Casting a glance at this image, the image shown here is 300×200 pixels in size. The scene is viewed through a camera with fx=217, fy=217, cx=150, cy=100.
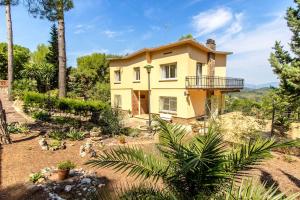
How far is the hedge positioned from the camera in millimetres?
17297

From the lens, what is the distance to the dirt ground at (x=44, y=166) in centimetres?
719

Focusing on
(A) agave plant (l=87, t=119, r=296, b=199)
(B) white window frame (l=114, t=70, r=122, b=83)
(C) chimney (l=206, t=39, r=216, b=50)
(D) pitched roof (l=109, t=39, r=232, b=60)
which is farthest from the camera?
(B) white window frame (l=114, t=70, r=122, b=83)

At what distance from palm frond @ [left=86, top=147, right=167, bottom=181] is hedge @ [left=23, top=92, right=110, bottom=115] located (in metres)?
13.5

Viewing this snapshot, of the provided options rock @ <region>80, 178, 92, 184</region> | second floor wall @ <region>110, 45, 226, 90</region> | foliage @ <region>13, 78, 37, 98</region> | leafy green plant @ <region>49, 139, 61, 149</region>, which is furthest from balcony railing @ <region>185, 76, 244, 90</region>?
foliage @ <region>13, 78, 37, 98</region>

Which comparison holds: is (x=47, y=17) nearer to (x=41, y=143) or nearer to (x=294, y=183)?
(x=41, y=143)

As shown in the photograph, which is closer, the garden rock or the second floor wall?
the garden rock

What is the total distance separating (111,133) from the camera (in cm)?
1409

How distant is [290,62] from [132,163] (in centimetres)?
1573

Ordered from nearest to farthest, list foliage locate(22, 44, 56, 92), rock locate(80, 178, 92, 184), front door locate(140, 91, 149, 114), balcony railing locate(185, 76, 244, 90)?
rock locate(80, 178, 92, 184)
balcony railing locate(185, 76, 244, 90)
front door locate(140, 91, 149, 114)
foliage locate(22, 44, 56, 92)

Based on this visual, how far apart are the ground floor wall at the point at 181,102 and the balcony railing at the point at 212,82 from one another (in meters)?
0.72

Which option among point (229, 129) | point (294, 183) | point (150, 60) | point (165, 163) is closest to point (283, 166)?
point (294, 183)

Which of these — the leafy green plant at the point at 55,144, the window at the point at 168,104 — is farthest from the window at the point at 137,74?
the leafy green plant at the point at 55,144

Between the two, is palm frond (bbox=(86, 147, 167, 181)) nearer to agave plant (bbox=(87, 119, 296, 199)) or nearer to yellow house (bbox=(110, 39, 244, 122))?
agave plant (bbox=(87, 119, 296, 199))

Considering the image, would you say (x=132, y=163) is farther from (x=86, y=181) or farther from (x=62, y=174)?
(x=62, y=174)
